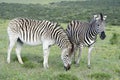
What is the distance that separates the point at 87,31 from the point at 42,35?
2.15 m

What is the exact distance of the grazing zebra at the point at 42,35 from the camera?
12.5 meters

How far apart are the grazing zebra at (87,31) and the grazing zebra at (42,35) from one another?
100 cm

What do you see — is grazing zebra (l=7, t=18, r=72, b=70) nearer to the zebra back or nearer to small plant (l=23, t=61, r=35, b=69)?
the zebra back

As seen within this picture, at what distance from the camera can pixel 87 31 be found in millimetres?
13945

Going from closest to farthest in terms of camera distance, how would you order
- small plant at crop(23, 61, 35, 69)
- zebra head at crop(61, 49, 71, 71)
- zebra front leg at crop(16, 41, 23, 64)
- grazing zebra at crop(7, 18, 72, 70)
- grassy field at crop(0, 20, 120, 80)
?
1. grassy field at crop(0, 20, 120, 80)
2. zebra head at crop(61, 49, 71, 71)
3. grazing zebra at crop(7, 18, 72, 70)
4. small plant at crop(23, 61, 35, 69)
5. zebra front leg at crop(16, 41, 23, 64)

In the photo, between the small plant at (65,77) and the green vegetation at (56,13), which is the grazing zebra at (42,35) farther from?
the green vegetation at (56,13)

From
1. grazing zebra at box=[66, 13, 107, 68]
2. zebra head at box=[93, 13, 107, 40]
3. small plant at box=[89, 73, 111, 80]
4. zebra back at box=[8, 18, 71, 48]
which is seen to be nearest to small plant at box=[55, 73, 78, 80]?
small plant at box=[89, 73, 111, 80]

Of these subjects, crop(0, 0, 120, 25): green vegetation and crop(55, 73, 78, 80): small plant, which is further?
crop(0, 0, 120, 25): green vegetation

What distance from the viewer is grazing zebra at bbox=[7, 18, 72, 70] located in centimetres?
1245

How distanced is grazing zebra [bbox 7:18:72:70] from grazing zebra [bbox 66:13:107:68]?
3.28ft

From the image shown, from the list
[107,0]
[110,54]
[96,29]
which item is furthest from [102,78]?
[107,0]

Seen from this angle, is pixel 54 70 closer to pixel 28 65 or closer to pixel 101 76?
pixel 28 65

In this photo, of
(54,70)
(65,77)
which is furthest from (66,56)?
(65,77)

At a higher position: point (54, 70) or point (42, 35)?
point (42, 35)
